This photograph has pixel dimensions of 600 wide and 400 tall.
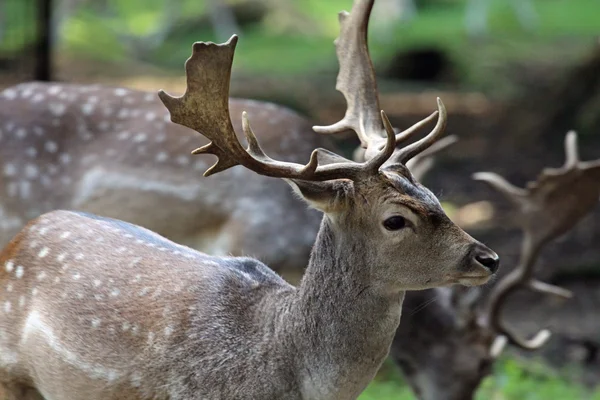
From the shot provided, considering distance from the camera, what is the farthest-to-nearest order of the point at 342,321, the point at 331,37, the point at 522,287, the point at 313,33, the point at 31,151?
the point at 313,33 < the point at 331,37 < the point at 31,151 < the point at 522,287 < the point at 342,321

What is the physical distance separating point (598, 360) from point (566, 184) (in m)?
2.23

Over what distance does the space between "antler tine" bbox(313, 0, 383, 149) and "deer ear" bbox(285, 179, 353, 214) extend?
552 mm

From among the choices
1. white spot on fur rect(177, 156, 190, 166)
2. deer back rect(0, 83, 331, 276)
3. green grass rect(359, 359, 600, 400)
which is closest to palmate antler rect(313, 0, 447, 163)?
deer back rect(0, 83, 331, 276)

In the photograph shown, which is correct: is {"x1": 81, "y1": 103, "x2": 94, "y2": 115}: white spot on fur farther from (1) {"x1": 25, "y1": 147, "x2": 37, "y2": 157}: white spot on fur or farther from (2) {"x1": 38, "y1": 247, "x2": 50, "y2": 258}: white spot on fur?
(2) {"x1": 38, "y1": 247, "x2": 50, "y2": 258}: white spot on fur

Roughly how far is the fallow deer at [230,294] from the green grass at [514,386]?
105 inches

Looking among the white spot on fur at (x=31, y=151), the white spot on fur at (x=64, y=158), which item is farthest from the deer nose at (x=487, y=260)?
the white spot on fur at (x=31, y=151)

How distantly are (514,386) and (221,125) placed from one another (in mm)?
3563

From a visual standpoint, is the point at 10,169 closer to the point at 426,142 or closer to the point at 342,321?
the point at 342,321

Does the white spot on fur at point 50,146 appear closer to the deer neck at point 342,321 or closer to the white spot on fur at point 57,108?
the white spot on fur at point 57,108

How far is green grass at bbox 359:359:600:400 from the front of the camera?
595 centimetres

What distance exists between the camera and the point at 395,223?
3125mm

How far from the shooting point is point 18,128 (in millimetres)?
5402

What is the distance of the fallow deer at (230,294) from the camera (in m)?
3.11

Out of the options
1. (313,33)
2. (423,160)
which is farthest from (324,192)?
(313,33)
